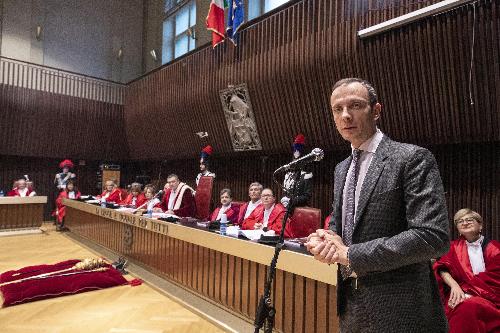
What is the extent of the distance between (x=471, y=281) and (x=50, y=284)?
3.87 m

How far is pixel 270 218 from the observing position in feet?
13.2

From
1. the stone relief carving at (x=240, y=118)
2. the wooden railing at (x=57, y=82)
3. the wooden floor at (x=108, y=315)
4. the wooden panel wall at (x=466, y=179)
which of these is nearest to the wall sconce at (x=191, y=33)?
the wooden railing at (x=57, y=82)

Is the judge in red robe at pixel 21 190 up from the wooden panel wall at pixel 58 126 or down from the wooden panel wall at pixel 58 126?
down

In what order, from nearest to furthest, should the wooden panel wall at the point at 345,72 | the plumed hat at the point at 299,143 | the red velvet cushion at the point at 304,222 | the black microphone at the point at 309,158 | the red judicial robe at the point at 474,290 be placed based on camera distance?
the black microphone at the point at 309,158 < the red judicial robe at the point at 474,290 < the wooden panel wall at the point at 345,72 < the red velvet cushion at the point at 304,222 < the plumed hat at the point at 299,143

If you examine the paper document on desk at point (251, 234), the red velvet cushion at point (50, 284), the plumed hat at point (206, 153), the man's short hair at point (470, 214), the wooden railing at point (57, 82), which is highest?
the wooden railing at point (57, 82)

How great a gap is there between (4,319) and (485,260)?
3913 mm

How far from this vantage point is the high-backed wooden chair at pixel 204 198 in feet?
16.1

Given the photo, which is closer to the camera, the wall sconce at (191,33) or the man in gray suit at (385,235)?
the man in gray suit at (385,235)

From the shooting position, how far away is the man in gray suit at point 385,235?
79 centimetres

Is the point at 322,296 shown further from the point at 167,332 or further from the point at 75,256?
the point at 75,256

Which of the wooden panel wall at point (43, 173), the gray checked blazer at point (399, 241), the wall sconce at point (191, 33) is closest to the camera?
the gray checked blazer at point (399, 241)

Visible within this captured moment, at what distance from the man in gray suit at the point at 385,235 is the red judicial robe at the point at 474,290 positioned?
63.1 inches

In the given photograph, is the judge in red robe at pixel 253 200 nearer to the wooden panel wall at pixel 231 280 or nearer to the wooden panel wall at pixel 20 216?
the wooden panel wall at pixel 231 280

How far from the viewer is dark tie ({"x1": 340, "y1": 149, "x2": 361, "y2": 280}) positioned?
95cm
